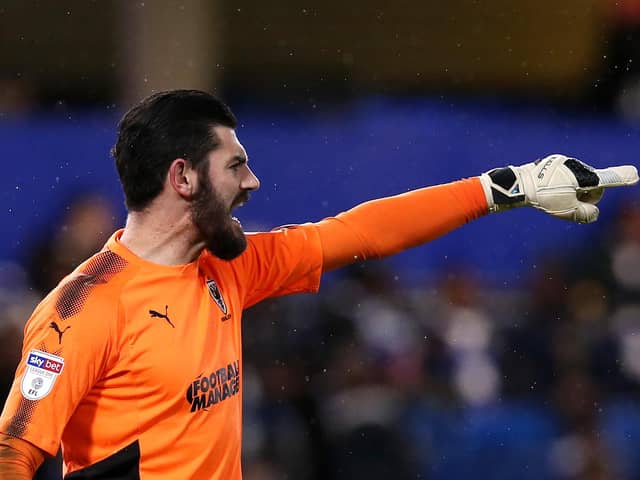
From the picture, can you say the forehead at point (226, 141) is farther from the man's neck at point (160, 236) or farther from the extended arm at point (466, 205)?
the extended arm at point (466, 205)

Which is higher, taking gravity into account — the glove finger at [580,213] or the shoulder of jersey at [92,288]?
the shoulder of jersey at [92,288]

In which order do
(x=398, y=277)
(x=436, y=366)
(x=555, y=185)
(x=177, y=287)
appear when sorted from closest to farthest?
(x=177, y=287) < (x=555, y=185) < (x=436, y=366) < (x=398, y=277)

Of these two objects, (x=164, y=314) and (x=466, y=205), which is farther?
(x=466, y=205)

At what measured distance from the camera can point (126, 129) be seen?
11.1 feet

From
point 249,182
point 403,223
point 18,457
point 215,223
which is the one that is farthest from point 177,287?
point 403,223

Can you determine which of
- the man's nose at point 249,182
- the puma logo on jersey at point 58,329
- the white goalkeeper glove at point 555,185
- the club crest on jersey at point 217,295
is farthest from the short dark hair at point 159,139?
the white goalkeeper glove at point 555,185

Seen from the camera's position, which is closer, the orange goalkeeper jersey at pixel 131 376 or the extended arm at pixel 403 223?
the orange goalkeeper jersey at pixel 131 376

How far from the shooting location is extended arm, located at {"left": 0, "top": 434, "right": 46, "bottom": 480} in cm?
298

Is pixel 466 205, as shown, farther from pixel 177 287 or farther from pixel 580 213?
pixel 177 287

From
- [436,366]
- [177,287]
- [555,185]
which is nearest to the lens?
[177,287]

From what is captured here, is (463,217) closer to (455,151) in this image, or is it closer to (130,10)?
(455,151)

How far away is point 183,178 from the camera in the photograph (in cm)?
340

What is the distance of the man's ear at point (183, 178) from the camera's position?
3.39m

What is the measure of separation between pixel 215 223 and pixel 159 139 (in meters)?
0.27
